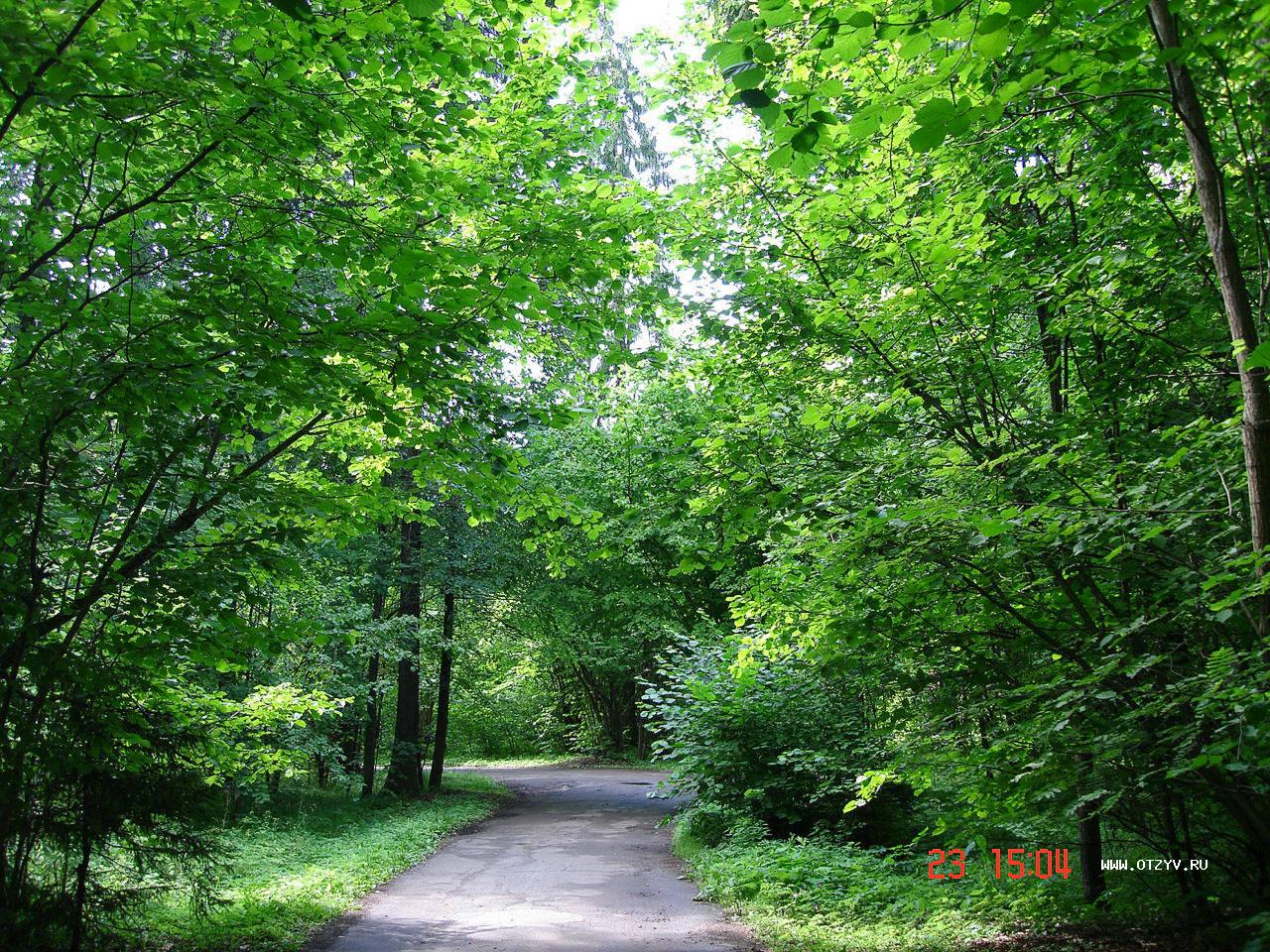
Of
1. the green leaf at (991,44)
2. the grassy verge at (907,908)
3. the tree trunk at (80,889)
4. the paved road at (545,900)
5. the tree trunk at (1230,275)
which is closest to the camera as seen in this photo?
the green leaf at (991,44)

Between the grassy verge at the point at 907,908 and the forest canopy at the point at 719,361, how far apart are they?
0.62 ft

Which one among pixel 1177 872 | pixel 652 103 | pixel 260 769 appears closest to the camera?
pixel 1177 872

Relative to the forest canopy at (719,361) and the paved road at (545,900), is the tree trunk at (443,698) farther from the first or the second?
the forest canopy at (719,361)

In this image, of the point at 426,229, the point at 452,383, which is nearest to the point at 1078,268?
the point at 452,383

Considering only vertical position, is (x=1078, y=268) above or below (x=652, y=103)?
below

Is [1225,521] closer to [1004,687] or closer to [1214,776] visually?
[1214,776]

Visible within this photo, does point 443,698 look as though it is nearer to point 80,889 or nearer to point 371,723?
point 371,723

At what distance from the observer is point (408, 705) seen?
18.9m

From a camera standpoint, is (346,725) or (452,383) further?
(346,725)

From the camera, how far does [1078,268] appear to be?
177 inches

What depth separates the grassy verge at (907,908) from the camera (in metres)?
5.80

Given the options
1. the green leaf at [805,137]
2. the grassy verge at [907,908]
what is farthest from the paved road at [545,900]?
the green leaf at [805,137]

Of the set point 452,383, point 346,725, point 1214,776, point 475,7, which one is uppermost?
point 475,7

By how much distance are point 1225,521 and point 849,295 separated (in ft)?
8.37
